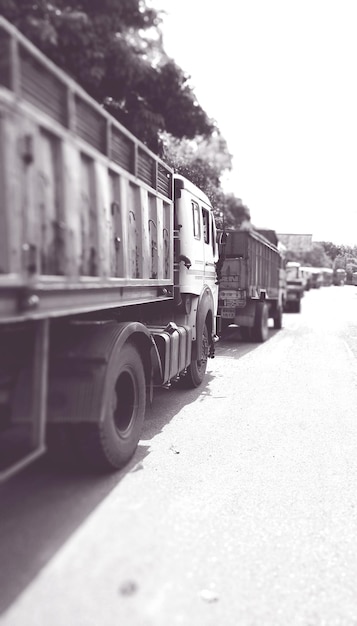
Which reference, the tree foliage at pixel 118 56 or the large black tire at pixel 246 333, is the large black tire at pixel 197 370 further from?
the large black tire at pixel 246 333

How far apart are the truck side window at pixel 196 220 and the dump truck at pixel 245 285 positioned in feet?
11.0

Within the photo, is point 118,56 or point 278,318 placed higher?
point 118,56

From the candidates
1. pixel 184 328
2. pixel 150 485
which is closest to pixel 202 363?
pixel 184 328

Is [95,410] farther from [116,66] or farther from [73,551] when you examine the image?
[116,66]

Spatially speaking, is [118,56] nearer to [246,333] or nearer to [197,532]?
[246,333]

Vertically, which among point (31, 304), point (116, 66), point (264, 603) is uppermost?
point (116, 66)

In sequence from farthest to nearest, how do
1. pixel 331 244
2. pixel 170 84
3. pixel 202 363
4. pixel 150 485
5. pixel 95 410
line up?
pixel 170 84, pixel 331 244, pixel 202 363, pixel 150 485, pixel 95 410

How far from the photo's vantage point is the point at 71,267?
11.1 feet

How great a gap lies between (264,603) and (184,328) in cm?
426

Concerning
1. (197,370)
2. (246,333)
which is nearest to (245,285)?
(246,333)

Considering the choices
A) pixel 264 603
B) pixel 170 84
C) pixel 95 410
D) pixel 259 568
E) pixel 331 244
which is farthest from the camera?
pixel 170 84

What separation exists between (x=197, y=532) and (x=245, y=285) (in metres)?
9.03

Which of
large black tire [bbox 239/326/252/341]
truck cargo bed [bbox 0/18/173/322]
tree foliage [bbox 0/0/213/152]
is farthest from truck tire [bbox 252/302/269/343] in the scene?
truck cargo bed [bbox 0/18/173/322]

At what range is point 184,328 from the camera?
6770 millimetres
